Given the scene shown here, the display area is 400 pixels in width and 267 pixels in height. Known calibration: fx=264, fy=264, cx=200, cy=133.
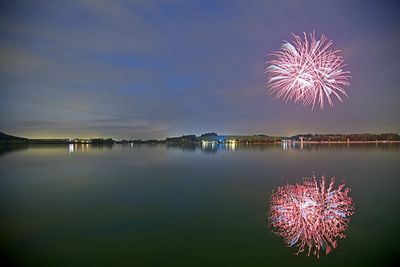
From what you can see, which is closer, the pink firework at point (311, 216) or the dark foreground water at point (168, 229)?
the dark foreground water at point (168, 229)

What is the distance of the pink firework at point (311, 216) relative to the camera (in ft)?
28.8

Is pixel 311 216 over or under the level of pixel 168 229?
over

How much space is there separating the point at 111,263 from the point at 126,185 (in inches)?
513

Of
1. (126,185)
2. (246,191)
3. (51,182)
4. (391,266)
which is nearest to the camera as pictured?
(391,266)

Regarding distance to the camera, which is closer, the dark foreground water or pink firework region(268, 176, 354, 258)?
the dark foreground water

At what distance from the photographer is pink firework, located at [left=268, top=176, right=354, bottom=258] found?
28.8 ft

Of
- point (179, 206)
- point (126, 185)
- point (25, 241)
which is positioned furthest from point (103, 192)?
point (25, 241)

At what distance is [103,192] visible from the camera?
17375 millimetres

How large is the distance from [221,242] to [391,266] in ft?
15.4

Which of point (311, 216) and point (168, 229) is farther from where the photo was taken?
point (311, 216)

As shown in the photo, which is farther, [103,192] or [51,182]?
[51,182]

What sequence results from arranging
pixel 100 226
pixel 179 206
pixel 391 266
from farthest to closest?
1. pixel 179 206
2. pixel 100 226
3. pixel 391 266

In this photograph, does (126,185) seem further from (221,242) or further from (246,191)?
(221,242)

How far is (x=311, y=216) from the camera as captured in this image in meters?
10.6
